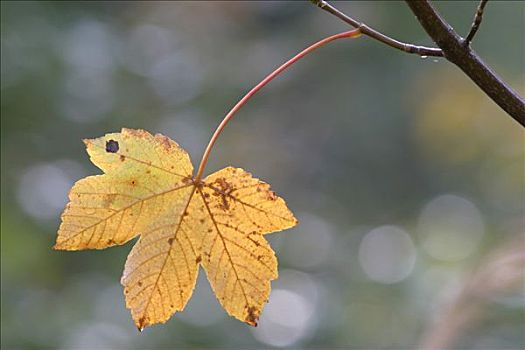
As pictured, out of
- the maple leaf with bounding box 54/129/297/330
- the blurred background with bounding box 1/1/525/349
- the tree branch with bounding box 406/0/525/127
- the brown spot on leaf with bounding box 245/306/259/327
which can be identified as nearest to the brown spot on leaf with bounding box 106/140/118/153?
the maple leaf with bounding box 54/129/297/330

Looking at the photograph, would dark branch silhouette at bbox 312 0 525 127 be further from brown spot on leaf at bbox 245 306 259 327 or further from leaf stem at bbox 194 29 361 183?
brown spot on leaf at bbox 245 306 259 327

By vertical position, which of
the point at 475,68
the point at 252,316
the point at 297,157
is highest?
the point at 297,157

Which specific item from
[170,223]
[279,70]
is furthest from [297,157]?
[279,70]

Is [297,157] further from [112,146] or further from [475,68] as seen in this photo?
[475,68]

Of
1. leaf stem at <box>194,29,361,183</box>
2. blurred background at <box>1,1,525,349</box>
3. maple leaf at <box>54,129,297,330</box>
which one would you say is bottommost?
maple leaf at <box>54,129,297,330</box>

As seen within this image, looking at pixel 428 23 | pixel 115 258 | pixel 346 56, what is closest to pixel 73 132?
pixel 115 258

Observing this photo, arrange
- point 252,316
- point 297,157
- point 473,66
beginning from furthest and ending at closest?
point 297,157 < point 252,316 < point 473,66

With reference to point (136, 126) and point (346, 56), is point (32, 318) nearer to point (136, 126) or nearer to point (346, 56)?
point (136, 126)
